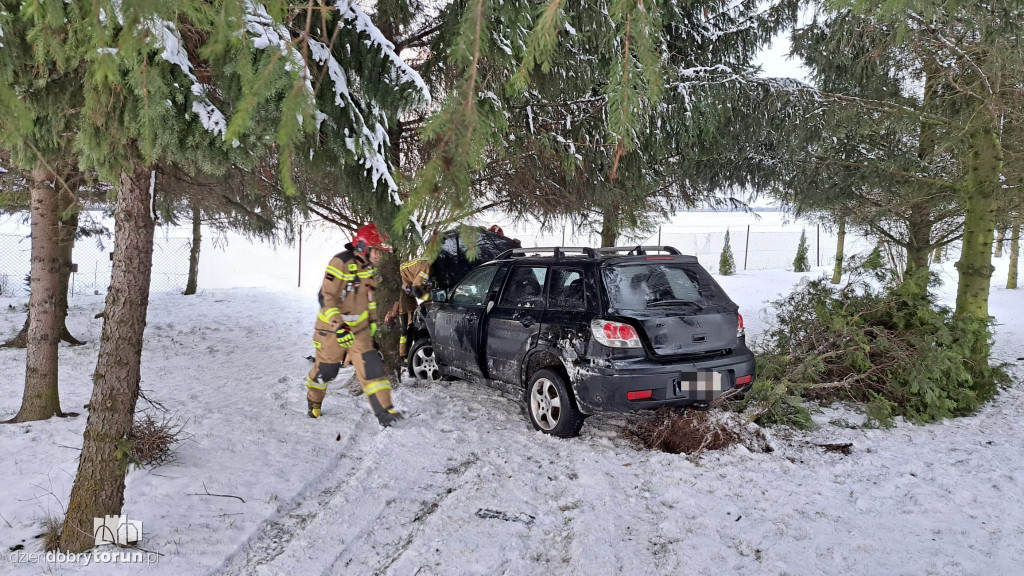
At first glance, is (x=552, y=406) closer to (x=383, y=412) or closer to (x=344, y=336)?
(x=383, y=412)

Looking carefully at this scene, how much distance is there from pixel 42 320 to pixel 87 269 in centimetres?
2059

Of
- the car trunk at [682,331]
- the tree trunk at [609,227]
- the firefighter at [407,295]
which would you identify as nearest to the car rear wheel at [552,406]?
the car trunk at [682,331]

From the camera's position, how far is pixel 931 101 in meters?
6.70

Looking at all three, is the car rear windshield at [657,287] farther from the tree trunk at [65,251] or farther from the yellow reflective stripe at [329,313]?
the tree trunk at [65,251]

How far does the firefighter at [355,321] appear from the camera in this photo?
196 inches

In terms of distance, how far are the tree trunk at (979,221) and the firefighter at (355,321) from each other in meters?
6.88

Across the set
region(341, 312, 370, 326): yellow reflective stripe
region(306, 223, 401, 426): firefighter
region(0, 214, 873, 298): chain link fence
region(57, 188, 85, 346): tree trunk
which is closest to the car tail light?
region(306, 223, 401, 426): firefighter

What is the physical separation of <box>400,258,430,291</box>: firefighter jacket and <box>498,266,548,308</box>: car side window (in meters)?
1.83

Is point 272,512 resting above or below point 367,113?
below

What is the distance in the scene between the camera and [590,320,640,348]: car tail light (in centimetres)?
470

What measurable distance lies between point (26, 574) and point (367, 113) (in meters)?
3.33

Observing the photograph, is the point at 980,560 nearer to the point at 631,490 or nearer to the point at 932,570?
the point at 932,570

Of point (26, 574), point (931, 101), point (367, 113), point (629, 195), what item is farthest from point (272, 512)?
point (931, 101)

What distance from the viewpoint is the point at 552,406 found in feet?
17.0
